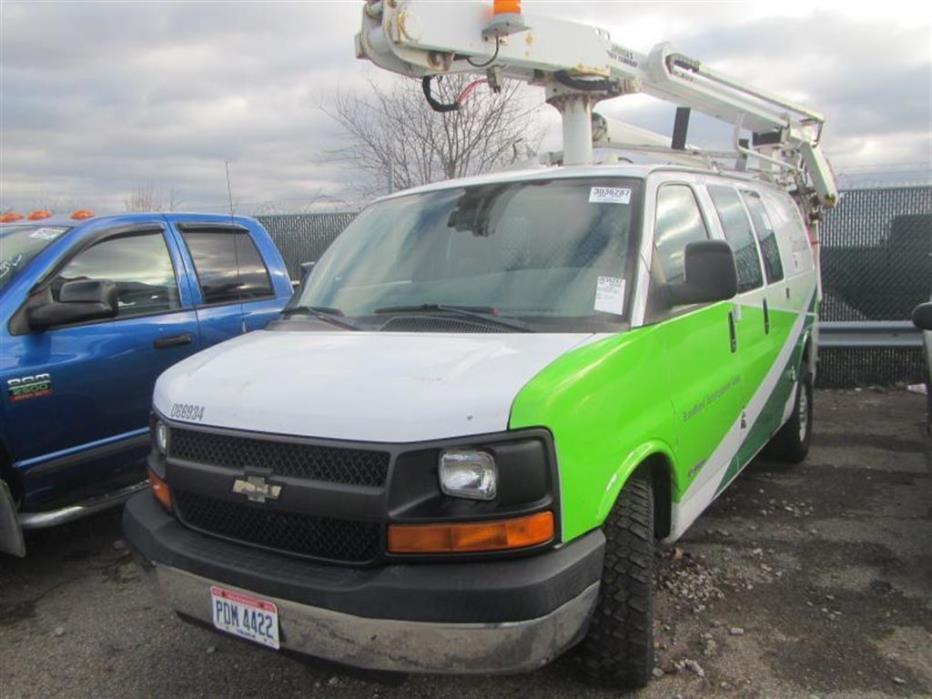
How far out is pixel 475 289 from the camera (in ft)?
10.8

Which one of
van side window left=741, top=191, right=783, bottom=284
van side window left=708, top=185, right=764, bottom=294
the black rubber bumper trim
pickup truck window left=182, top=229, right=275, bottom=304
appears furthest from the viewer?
pickup truck window left=182, top=229, right=275, bottom=304

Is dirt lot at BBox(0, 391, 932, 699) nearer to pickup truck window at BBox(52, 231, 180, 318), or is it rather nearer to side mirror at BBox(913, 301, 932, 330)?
side mirror at BBox(913, 301, 932, 330)

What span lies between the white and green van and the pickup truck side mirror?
113cm

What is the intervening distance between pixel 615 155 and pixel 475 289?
3.53m

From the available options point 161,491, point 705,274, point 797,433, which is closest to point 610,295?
point 705,274

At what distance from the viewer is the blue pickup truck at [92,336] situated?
389cm

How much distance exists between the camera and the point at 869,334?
8.19 m

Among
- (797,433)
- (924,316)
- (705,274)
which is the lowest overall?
(797,433)

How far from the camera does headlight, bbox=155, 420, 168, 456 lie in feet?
9.51

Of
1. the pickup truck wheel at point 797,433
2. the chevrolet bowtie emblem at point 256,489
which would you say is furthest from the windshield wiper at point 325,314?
the pickup truck wheel at point 797,433

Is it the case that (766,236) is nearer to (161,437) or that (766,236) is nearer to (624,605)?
(624,605)

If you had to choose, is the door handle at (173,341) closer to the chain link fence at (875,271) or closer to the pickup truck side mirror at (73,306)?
the pickup truck side mirror at (73,306)

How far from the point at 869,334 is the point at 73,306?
25.3 feet

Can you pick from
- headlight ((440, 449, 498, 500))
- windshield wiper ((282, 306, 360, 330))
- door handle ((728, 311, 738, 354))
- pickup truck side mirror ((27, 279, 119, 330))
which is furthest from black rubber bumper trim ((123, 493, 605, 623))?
pickup truck side mirror ((27, 279, 119, 330))
